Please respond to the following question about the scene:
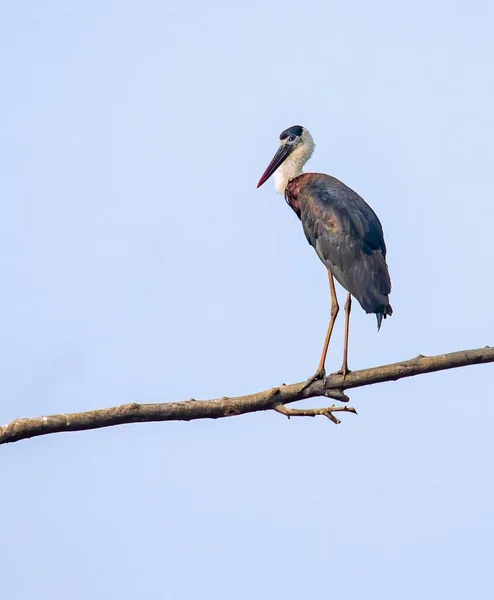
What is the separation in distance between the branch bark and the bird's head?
4736 mm

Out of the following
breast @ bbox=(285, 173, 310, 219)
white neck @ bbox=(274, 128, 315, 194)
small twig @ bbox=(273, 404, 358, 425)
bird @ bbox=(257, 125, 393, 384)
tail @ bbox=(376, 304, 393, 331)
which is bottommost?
small twig @ bbox=(273, 404, 358, 425)

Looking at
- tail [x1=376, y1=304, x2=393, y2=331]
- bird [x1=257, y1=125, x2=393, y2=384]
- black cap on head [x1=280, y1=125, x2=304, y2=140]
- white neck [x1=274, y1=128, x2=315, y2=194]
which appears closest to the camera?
tail [x1=376, y1=304, x2=393, y2=331]

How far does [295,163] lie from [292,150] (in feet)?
0.78

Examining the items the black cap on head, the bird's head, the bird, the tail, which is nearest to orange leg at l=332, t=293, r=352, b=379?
the bird

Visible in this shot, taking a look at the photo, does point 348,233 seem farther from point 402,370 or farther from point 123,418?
point 123,418

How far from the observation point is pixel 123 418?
29.4 feet

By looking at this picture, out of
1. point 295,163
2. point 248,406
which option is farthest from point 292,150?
point 248,406

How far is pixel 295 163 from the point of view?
14.6m

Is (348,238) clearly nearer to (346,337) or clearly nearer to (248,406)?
(346,337)

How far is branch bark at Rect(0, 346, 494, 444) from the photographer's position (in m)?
8.77

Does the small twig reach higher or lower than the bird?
lower

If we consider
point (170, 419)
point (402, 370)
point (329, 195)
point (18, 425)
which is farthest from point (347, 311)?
point (18, 425)

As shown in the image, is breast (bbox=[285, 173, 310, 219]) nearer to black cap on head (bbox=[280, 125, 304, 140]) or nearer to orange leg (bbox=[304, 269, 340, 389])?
black cap on head (bbox=[280, 125, 304, 140])

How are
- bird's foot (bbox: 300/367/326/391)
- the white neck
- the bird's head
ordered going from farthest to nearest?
the bird's head, the white neck, bird's foot (bbox: 300/367/326/391)
